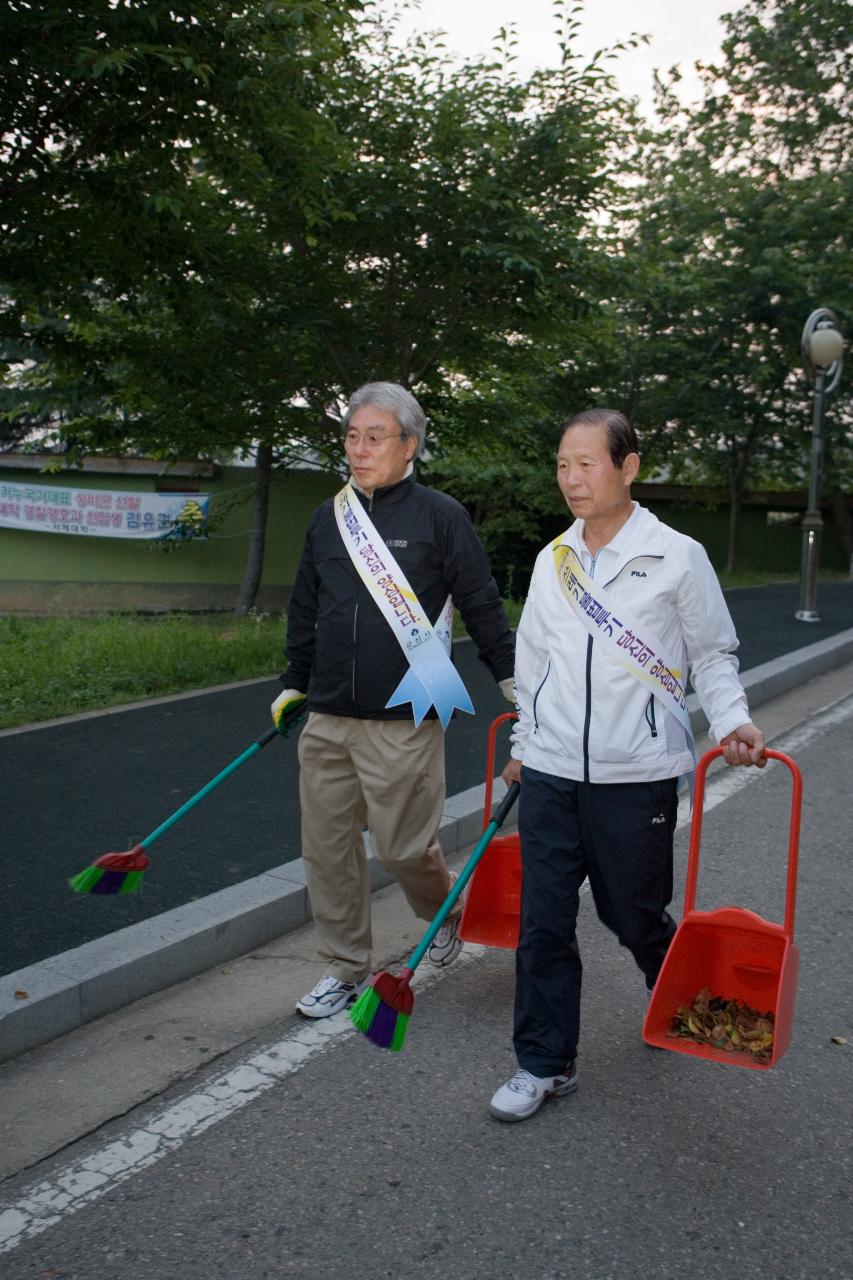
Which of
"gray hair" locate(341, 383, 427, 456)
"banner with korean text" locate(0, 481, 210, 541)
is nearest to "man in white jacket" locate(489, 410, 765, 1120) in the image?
"gray hair" locate(341, 383, 427, 456)

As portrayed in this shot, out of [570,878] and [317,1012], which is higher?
[570,878]

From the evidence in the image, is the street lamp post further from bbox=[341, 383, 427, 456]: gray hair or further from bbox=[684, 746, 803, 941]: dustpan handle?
bbox=[684, 746, 803, 941]: dustpan handle

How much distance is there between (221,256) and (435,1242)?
879cm

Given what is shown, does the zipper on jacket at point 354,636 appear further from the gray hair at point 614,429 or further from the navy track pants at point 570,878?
the gray hair at point 614,429

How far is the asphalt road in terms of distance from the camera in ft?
13.8

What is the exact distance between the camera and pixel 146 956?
373 centimetres

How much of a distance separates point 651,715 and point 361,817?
1.10 meters

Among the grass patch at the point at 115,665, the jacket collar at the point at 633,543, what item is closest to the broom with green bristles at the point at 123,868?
the jacket collar at the point at 633,543

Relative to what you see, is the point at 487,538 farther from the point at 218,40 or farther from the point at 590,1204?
the point at 590,1204

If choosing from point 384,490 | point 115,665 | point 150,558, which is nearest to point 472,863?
point 384,490

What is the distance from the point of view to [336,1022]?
3.55 meters

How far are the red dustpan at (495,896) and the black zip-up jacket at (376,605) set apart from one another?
1.20 feet

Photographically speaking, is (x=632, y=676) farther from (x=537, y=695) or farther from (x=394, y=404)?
(x=394, y=404)

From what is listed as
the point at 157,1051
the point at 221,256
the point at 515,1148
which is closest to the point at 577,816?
the point at 515,1148
